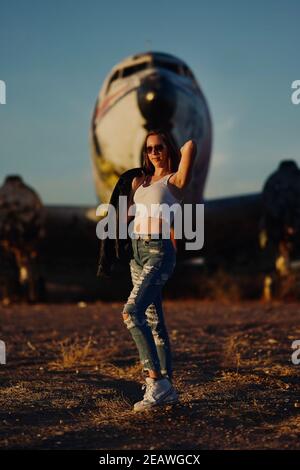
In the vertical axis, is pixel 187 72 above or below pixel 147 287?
above

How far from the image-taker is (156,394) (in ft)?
11.8

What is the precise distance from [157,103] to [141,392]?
725 cm

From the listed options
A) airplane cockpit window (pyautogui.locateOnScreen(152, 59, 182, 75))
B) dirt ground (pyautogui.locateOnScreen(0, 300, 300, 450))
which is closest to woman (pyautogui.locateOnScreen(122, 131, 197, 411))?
dirt ground (pyautogui.locateOnScreen(0, 300, 300, 450))

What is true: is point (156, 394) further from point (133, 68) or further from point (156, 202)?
point (133, 68)

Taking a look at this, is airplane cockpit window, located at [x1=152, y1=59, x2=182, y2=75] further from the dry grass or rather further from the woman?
the woman

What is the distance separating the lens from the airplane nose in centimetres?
1063

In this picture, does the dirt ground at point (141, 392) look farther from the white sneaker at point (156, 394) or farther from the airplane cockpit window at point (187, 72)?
the airplane cockpit window at point (187, 72)

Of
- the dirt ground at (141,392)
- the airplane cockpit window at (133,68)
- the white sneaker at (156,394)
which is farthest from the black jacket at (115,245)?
the airplane cockpit window at (133,68)

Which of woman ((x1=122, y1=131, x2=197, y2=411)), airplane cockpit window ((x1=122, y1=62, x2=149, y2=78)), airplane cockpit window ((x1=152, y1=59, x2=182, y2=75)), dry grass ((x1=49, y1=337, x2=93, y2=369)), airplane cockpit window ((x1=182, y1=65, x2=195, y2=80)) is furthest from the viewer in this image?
airplane cockpit window ((x1=182, y1=65, x2=195, y2=80))

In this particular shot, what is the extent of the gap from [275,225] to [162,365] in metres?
9.87

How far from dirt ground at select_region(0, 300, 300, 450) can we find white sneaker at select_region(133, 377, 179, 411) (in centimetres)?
7

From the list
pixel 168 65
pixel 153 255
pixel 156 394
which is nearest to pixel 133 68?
pixel 168 65

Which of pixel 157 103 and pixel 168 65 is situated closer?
pixel 157 103
